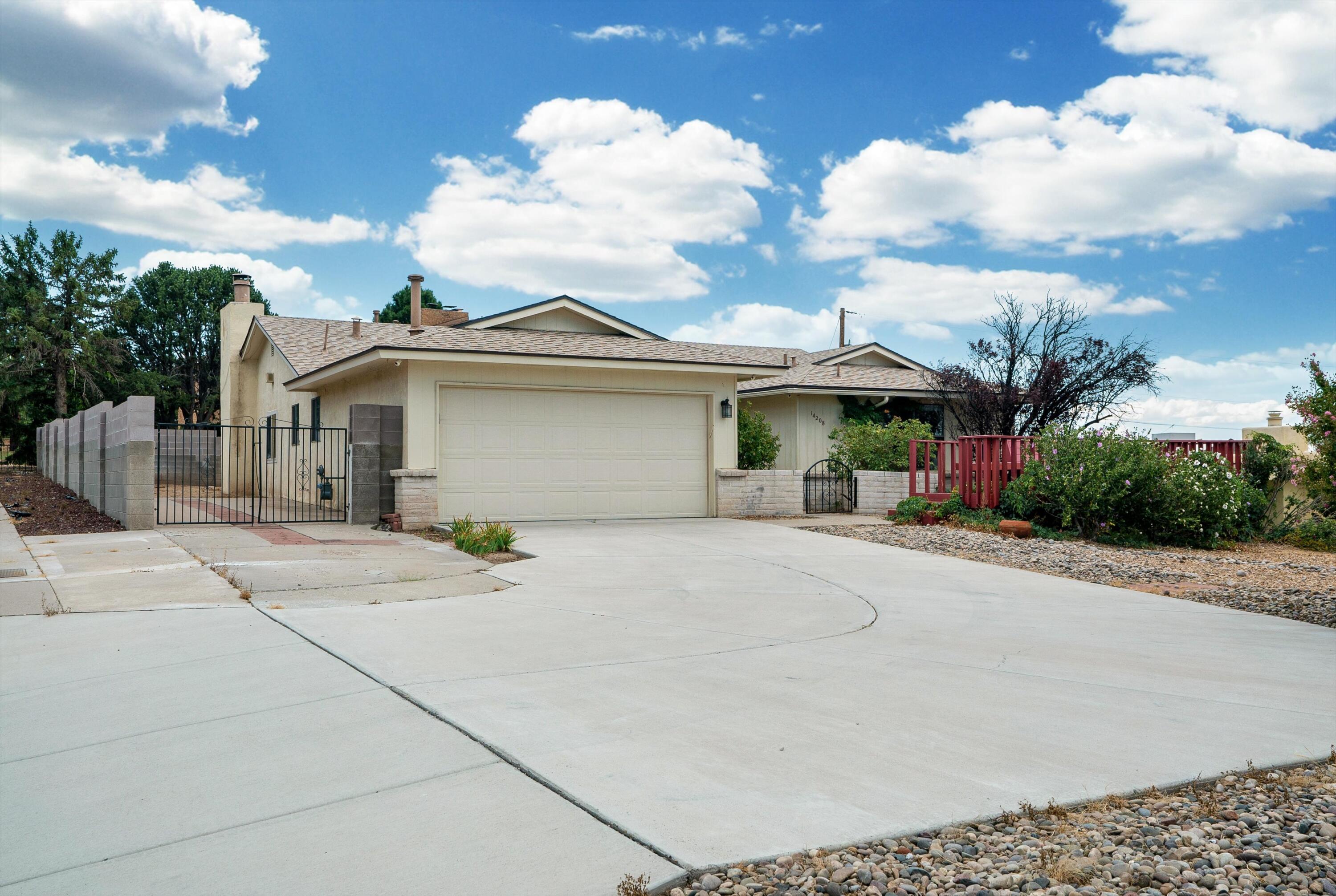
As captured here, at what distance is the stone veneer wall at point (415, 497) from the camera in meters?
14.9

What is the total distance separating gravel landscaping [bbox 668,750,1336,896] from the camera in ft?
9.71

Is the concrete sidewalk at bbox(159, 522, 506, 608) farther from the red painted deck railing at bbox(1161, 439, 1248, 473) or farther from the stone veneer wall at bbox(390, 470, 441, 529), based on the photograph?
the red painted deck railing at bbox(1161, 439, 1248, 473)

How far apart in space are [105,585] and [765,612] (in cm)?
607

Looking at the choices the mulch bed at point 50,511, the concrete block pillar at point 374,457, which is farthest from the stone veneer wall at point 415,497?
the mulch bed at point 50,511

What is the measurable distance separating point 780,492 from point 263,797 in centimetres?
1498

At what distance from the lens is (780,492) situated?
59.4 feet

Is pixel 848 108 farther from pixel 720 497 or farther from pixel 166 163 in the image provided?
pixel 166 163

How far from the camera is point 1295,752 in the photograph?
14.2 ft

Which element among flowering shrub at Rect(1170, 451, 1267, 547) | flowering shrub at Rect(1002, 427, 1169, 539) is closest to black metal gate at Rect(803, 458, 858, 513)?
flowering shrub at Rect(1002, 427, 1169, 539)

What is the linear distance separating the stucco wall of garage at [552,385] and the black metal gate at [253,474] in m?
1.51

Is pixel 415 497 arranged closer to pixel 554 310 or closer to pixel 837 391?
pixel 554 310

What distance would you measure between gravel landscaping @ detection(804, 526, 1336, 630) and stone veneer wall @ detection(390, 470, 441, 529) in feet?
20.4

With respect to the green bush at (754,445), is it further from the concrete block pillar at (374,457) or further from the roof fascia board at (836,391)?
the concrete block pillar at (374,457)

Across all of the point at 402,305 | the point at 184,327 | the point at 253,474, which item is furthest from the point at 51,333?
the point at 253,474
